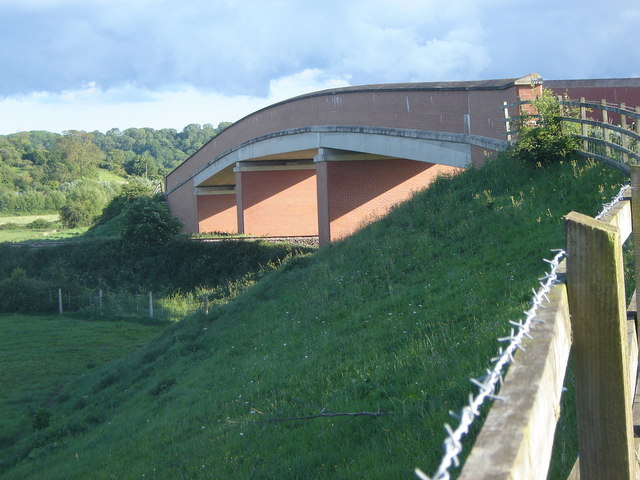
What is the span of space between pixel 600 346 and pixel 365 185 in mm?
24454

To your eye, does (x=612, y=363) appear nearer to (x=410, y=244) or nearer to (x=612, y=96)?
(x=410, y=244)

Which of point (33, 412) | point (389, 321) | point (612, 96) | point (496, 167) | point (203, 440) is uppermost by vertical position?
point (612, 96)

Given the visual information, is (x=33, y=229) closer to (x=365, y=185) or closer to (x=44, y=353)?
(x=365, y=185)

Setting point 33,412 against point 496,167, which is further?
point 496,167

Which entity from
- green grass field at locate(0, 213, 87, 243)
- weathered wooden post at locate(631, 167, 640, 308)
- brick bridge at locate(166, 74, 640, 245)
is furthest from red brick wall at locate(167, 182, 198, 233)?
weathered wooden post at locate(631, 167, 640, 308)

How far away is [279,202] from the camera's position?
36.2 metres

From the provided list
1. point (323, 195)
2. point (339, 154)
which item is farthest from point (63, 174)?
point (339, 154)

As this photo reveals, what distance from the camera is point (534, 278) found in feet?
25.0

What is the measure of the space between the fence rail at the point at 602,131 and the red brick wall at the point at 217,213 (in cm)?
2852

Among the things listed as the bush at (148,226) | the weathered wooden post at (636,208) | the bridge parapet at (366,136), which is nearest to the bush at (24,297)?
the bush at (148,226)

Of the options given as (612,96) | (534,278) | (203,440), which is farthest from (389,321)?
(612,96)

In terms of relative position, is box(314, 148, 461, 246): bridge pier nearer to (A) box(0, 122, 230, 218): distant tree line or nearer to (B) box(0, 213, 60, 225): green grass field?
(A) box(0, 122, 230, 218): distant tree line

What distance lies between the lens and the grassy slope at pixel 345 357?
5445mm

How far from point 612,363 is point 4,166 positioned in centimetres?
10869
